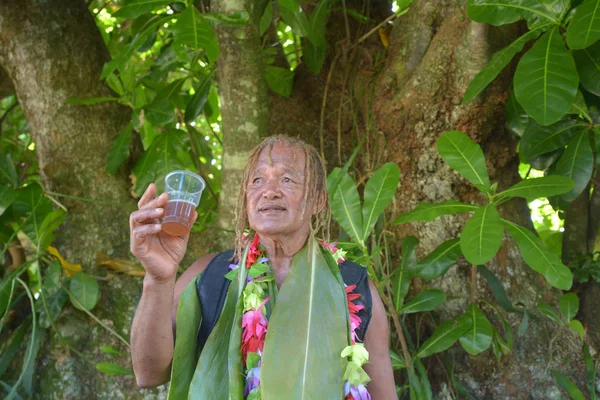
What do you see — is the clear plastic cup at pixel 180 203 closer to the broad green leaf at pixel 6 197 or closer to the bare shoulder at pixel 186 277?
the bare shoulder at pixel 186 277

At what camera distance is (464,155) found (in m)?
2.26

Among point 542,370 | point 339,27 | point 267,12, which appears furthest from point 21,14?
point 542,370

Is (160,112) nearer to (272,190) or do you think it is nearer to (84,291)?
(84,291)

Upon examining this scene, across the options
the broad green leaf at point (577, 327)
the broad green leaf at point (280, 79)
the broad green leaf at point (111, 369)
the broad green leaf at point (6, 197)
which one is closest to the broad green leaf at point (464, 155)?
the broad green leaf at point (577, 327)

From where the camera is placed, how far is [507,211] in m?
2.75

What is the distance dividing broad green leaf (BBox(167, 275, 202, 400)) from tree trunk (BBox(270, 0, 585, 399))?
1.24 metres

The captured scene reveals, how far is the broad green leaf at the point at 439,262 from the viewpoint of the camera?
235cm

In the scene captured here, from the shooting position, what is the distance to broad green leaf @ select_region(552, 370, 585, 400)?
2.39 metres

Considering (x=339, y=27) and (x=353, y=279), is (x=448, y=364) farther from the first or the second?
(x=339, y=27)

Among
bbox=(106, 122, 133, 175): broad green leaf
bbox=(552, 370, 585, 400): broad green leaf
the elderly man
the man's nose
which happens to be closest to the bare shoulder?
the elderly man

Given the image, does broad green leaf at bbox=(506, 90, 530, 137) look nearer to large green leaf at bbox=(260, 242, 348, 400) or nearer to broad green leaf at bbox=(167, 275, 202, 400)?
large green leaf at bbox=(260, 242, 348, 400)

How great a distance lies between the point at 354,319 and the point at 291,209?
30 centimetres

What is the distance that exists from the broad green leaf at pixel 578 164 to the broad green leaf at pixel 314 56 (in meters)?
1.02

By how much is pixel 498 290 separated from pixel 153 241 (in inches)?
56.0
